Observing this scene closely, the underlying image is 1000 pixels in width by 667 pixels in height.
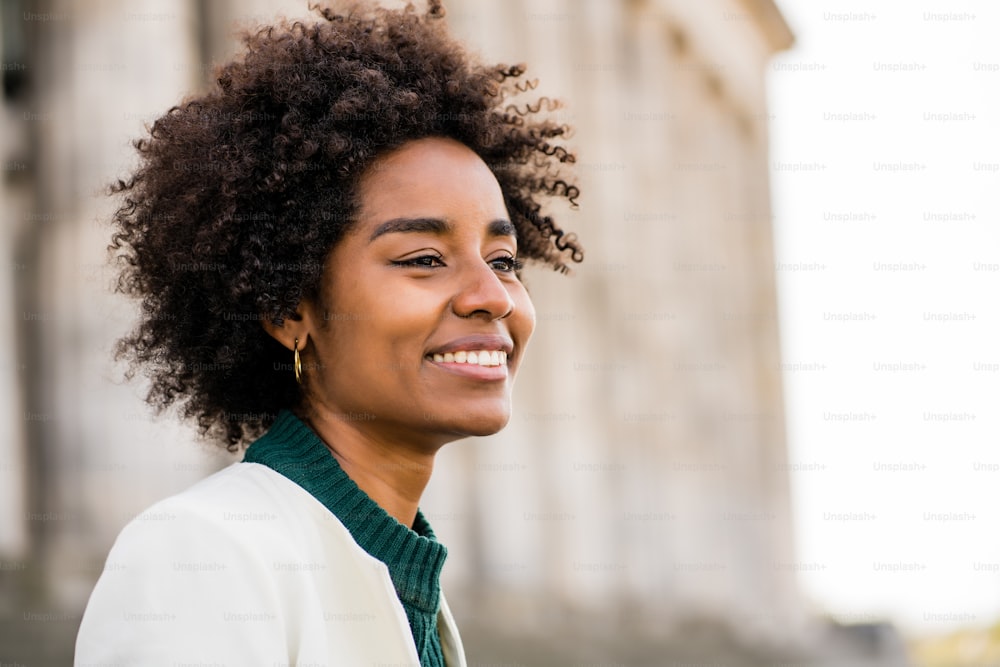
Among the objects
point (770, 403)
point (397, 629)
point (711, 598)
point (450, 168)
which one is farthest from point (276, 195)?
point (770, 403)

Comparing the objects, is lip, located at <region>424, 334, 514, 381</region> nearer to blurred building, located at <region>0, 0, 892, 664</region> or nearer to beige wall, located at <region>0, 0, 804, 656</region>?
beige wall, located at <region>0, 0, 804, 656</region>

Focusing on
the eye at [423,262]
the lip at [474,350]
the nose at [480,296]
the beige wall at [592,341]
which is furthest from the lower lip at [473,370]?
the beige wall at [592,341]

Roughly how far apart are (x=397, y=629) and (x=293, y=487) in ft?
1.19

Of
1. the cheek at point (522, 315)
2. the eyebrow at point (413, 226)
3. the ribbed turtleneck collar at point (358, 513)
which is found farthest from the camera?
the cheek at point (522, 315)

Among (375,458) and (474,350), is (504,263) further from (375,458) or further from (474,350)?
(375,458)

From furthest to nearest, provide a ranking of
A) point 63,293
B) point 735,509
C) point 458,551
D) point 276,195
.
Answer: point 735,509 → point 458,551 → point 63,293 → point 276,195

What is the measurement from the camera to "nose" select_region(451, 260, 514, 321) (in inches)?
111

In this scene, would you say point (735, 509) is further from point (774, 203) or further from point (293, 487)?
point (293, 487)

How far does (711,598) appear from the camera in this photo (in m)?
12.5

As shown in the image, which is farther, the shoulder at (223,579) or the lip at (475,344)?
the lip at (475,344)

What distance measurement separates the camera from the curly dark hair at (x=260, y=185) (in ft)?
9.70

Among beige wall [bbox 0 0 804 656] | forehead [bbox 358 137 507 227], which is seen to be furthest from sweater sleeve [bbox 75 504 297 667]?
beige wall [bbox 0 0 804 656]

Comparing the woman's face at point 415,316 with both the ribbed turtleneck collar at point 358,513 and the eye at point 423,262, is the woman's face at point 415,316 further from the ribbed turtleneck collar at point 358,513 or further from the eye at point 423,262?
the ribbed turtleneck collar at point 358,513

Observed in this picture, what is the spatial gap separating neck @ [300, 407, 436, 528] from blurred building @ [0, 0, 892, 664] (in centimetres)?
166
